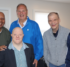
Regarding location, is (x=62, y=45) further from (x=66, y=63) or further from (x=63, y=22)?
(x=63, y=22)

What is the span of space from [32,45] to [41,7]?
351 centimetres

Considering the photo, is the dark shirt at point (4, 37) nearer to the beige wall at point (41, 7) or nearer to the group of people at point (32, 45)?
the group of people at point (32, 45)

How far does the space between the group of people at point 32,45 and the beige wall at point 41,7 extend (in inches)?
106

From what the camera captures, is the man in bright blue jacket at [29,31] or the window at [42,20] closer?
the man in bright blue jacket at [29,31]

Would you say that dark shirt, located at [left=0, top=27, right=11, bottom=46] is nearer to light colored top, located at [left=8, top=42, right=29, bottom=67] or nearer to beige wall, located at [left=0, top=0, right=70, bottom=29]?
light colored top, located at [left=8, top=42, right=29, bottom=67]

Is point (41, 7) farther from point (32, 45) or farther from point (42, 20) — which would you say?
point (32, 45)

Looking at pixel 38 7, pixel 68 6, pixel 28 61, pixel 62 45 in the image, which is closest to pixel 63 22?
pixel 68 6

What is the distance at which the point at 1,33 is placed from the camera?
1.57 metres

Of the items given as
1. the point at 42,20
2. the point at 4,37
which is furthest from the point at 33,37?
the point at 42,20

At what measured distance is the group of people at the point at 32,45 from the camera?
48.4 inches

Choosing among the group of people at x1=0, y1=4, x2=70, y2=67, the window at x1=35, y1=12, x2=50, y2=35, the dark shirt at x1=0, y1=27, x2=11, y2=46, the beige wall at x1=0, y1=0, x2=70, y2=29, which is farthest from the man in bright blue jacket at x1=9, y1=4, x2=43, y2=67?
the window at x1=35, y1=12, x2=50, y2=35

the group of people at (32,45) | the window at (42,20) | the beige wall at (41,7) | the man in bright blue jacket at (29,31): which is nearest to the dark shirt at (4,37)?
the group of people at (32,45)

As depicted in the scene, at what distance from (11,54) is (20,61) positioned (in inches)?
5.9

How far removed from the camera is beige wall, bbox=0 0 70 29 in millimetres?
4123
